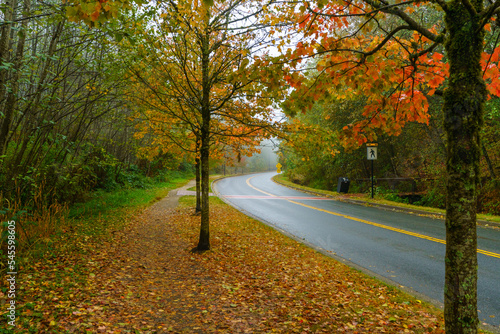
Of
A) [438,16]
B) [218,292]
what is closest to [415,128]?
[438,16]

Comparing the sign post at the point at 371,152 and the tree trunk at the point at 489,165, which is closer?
the tree trunk at the point at 489,165

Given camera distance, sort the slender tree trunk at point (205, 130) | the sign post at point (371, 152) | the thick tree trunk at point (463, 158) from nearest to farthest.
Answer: the thick tree trunk at point (463, 158), the slender tree trunk at point (205, 130), the sign post at point (371, 152)

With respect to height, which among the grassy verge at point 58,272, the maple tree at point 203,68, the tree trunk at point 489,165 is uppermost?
the maple tree at point 203,68

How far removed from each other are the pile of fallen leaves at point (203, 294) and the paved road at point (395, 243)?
0.82m

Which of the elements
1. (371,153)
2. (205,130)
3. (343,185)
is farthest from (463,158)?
(343,185)

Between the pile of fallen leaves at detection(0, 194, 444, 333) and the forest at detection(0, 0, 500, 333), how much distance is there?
1.09m

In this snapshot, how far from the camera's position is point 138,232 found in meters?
8.11

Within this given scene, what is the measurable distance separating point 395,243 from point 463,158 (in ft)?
19.9

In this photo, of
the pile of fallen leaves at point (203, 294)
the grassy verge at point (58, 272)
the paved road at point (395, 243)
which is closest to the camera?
the grassy verge at point (58, 272)

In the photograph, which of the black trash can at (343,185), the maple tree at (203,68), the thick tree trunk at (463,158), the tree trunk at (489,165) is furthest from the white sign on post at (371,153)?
the thick tree trunk at (463,158)

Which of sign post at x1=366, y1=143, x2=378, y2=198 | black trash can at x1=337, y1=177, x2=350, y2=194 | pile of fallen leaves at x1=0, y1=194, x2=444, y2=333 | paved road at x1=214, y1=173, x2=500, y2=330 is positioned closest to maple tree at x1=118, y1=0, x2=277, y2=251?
pile of fallen leaves at x1=0, y1=194, x2=444, y2=333

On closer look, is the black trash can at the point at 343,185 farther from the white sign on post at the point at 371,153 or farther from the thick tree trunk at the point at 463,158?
the thick tree trunk at the point at 463,158

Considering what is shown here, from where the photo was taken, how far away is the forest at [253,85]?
2.25 meters

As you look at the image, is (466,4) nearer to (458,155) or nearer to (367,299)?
(458,155)
